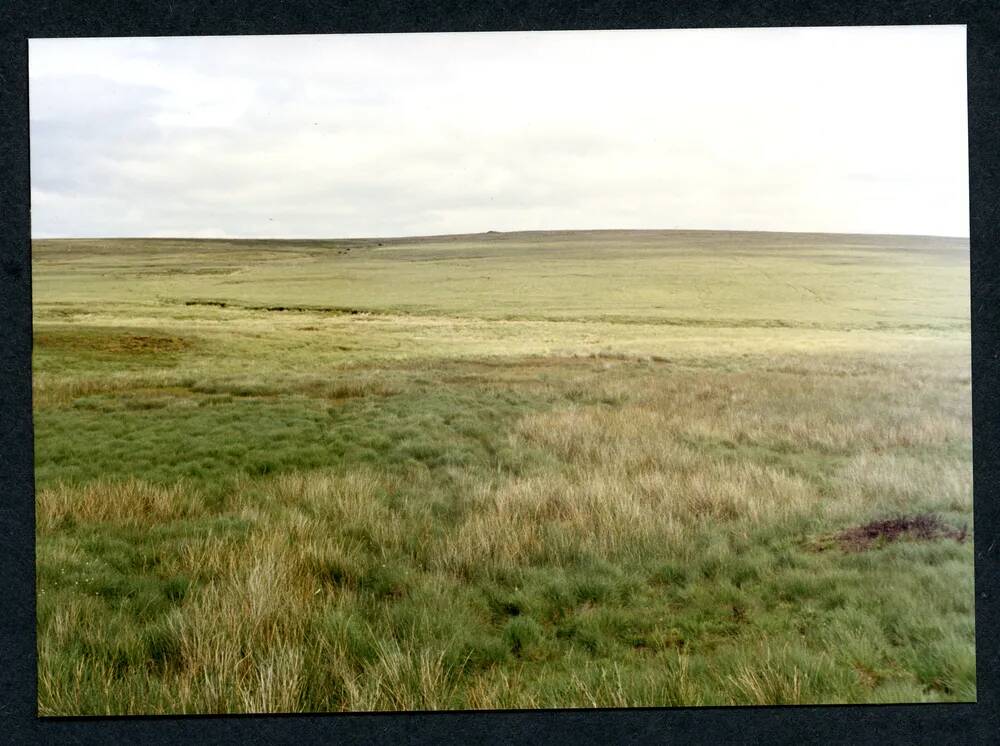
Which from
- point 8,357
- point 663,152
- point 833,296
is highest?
point 663,152

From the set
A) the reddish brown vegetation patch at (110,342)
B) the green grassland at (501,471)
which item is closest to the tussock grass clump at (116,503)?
the green grassland at (501,471)

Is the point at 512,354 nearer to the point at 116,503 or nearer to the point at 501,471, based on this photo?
the point at 501,471

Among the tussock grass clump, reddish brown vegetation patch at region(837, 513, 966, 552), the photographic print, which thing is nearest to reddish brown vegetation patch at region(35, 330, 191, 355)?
the photographic print

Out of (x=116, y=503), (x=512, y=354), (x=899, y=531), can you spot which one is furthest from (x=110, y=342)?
(x=899, y=531)

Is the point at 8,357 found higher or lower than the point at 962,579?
higher

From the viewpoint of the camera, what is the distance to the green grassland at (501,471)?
3.11 metres

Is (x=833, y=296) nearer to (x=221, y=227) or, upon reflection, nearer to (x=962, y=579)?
(x=962, y=579)

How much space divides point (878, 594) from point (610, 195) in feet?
7.95

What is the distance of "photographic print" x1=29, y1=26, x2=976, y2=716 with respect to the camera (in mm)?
3238

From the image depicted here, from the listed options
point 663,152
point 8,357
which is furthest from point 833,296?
point 8,357

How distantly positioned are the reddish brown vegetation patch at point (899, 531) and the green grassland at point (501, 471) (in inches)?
0.9

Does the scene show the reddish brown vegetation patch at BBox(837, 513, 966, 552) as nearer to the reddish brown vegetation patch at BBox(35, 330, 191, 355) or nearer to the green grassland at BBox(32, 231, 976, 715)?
the green grassland at BBox(32, 231, 976, 715)

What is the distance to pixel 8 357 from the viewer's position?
3375mm

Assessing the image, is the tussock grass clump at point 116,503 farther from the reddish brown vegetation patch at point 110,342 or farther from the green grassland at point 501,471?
the reddish brown vegetation patch at point 110,342
